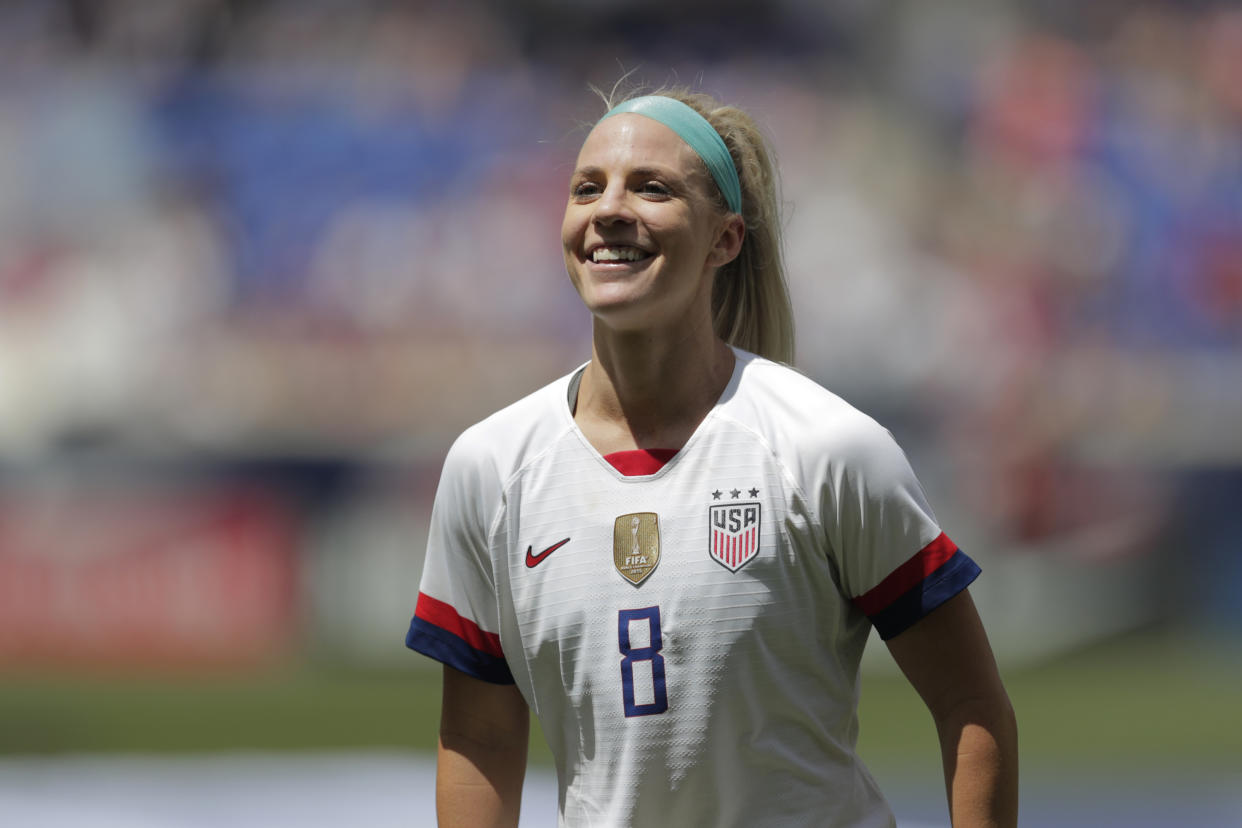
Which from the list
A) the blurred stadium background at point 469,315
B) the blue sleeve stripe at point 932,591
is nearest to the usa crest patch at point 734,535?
the blue sleeve stripe at point 932,591

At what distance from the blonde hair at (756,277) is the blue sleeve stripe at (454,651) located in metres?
0.77

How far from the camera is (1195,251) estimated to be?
39.4 ft

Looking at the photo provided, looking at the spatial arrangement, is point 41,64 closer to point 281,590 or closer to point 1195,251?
point 281,590

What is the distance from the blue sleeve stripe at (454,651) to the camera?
2.60 metres

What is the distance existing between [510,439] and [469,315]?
9147mm

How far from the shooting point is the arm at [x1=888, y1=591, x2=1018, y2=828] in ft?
7.73

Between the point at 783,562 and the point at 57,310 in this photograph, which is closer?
the point at 783,562

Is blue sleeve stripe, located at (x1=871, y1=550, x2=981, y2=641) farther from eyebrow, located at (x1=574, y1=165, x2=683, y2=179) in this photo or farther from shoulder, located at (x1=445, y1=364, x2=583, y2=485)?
eyebrow, located at (x1=574, y1=165, x2=683, y2=179)

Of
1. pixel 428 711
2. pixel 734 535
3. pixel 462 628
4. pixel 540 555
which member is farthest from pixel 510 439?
pixel 428 711

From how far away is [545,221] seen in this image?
476 inches

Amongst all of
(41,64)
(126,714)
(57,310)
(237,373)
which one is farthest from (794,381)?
(41,64)

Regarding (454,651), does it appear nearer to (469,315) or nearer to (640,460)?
(640,460)

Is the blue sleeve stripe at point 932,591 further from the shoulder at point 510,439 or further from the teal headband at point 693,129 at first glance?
the teal headband at point 693,129

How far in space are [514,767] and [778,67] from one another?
11187mm
